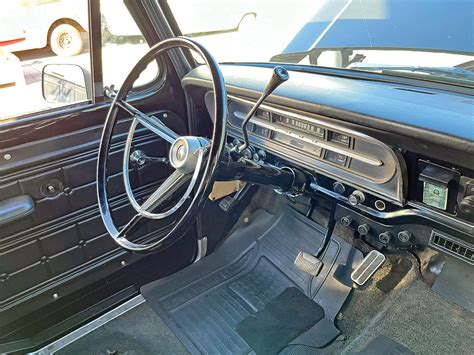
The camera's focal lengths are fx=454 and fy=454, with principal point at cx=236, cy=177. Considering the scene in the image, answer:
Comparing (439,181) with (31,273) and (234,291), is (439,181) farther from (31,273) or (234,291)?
(31,273)

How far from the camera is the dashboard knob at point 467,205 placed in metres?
1.31

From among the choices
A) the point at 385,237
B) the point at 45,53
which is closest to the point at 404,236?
the point at 385,237

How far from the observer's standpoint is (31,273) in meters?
1.87

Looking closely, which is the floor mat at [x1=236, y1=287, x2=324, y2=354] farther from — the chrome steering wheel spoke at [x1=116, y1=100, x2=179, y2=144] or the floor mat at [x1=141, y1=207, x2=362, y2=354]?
the chrome steering wheel spoke at [x1=116, y1=100, x2=179, y2=144]

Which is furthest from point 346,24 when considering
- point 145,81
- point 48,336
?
point 48,336

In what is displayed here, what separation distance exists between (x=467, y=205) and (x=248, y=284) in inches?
48.9

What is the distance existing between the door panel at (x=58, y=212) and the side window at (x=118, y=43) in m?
0.16

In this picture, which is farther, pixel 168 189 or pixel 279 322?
pixel 279 322

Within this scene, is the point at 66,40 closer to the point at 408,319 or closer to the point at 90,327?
the point at 90,327

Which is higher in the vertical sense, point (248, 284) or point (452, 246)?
point (452, 246)

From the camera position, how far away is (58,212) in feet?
6.16

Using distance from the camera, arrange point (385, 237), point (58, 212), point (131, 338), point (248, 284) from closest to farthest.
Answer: point (385, 237) < point (58, 212) < point (131, 338) < point (248, 284)

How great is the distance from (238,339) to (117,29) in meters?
1.46

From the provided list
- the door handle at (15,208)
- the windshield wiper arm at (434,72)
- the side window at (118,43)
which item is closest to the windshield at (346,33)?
the windshield wiper arm at (434,72)
